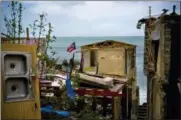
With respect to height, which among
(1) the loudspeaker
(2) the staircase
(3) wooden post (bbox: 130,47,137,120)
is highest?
(1) the loudspeaker

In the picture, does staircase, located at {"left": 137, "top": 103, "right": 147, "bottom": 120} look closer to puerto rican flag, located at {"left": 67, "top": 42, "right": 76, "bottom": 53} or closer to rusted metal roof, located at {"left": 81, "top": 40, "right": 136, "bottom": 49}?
rusted metal roof, located at {"left": 81, "top": 40, "right": 136, "bottom": 49}

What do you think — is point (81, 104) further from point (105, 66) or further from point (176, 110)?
point (105, 66)

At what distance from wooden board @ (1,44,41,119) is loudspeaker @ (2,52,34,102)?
1.0 inches

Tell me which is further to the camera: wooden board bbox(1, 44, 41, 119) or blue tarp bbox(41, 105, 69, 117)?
blue tarp bbox(41, 105, 69, 117)

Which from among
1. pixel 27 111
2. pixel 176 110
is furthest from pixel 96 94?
pixel 27 111

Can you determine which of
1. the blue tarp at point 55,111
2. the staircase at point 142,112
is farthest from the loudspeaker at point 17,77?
the staircase at point 142,112

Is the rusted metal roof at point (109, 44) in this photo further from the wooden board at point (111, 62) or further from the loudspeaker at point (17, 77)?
the loudspeaker at point (17, 77)

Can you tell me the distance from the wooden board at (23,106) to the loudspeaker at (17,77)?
3cm

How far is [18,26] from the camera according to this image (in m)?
2.92

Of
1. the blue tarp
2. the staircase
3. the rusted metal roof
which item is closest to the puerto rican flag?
the blue tarp

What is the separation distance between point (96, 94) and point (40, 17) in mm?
Answer: 1448

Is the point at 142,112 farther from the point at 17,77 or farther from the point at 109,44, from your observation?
the point at 17,77

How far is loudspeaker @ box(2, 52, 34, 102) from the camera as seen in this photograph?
205cm

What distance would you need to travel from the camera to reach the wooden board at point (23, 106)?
6.75 feet
